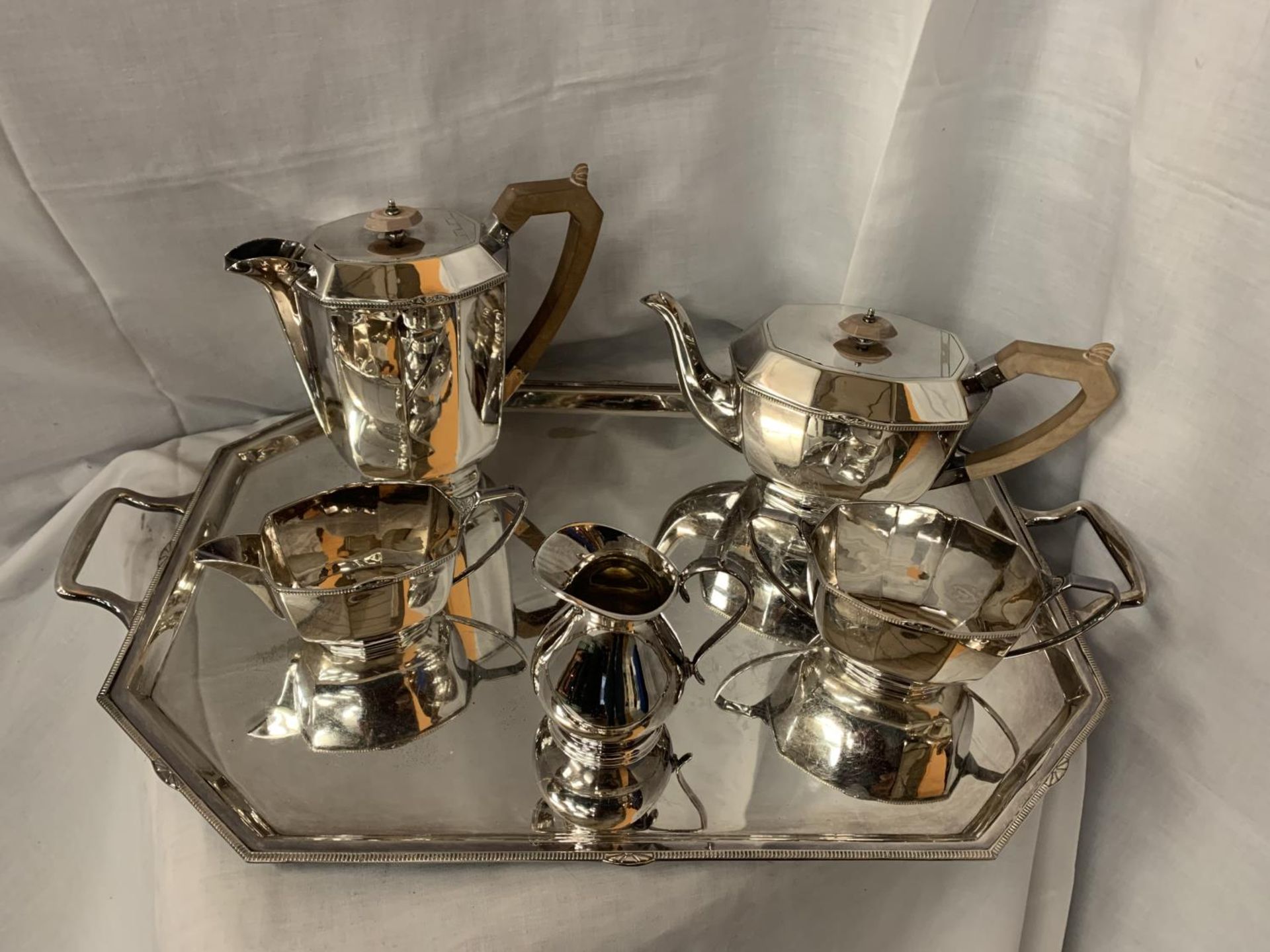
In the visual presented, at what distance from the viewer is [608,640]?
0.40 m

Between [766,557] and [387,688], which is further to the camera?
[766,557]

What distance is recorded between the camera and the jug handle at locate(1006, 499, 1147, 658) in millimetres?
462

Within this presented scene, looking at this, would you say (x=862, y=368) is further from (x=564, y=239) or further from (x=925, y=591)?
(x=564, y=239)

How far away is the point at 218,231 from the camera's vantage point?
59 centimetres

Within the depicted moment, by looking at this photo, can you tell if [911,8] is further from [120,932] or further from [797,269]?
[120,932]

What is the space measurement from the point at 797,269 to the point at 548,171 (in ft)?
0.66

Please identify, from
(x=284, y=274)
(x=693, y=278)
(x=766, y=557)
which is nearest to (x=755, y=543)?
(x=766, y=557)

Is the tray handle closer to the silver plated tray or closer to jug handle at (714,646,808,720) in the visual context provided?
the silver plated tray

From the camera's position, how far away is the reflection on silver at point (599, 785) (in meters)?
0.42

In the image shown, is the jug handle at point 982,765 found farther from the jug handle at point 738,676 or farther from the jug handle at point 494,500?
the jug handle at point 494,500

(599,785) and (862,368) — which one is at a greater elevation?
(862,368)

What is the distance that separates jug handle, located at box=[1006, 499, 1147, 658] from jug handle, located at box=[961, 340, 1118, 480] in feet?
0.16

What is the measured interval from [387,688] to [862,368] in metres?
0.31

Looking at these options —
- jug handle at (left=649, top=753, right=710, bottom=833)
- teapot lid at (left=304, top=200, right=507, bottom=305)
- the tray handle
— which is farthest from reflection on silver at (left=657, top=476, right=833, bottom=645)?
the tray handle
